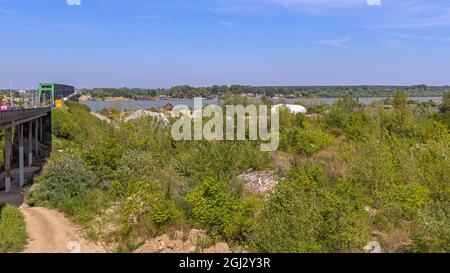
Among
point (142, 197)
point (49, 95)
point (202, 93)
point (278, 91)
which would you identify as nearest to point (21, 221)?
point (142, 197)

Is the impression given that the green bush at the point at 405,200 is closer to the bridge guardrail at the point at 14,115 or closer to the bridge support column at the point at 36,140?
the bridge guardrail at the point at 14,115

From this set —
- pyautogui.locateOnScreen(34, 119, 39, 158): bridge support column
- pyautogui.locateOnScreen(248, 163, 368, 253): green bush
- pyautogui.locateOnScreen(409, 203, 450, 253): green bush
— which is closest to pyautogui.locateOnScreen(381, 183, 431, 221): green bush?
pyautogui.locateOnScreen(409, 203, 450, 253): green bush

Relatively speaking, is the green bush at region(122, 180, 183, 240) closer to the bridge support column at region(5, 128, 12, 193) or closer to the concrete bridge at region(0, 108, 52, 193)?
the concrete bridge at region(0, 108, 52, 193)

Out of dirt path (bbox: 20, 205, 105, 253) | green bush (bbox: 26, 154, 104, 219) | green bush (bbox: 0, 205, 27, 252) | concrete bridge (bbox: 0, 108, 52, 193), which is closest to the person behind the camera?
A: green bush (bbox: 0, 205, 27, 252)

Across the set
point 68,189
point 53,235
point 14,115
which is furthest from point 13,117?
point 53,235

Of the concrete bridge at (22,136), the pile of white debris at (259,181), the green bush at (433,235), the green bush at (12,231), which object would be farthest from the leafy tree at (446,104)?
the green bush at (12,231)

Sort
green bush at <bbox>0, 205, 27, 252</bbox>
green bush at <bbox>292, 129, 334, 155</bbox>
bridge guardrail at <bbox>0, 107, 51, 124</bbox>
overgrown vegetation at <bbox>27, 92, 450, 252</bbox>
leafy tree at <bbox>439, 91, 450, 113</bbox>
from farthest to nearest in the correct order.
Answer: leafy tree at <bbox>439, 91, 450, 113</bbox> < green bush at <bbox>292, 129, 334, 155</bbox> < bridge guardrail at <bbox>0, 107, 51, 124</bbox> < green bush at <bbox>0, 205, 27, 252</bbox> < overgrown vegetation at <bbox>27, 92, 450, 252</bbox>
